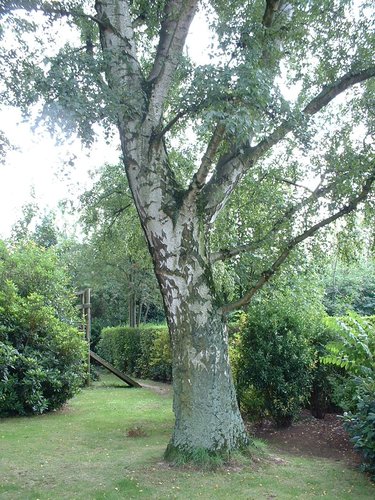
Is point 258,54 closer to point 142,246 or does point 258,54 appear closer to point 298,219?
point 298,219

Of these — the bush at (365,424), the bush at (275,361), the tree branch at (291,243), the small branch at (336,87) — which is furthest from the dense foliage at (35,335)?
the small branch at (336,87)

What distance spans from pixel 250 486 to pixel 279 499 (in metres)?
0.44

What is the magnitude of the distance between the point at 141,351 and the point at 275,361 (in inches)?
445

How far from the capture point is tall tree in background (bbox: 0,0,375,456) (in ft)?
19.3

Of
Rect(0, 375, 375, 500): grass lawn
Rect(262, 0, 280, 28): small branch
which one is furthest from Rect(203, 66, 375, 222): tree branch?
Rect(0, 375, 375, 500): grass lawn

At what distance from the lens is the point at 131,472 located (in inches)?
231

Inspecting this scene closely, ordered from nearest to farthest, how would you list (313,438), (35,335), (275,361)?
1. (313,438)
2. (275,361)
3. (35,335)

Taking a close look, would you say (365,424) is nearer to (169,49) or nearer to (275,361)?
(275,361)

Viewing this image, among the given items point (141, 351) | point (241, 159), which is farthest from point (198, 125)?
point (141, 351)

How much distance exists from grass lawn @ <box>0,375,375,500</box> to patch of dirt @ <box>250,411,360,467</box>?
412 millimetres

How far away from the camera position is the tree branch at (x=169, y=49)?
676 centimetres

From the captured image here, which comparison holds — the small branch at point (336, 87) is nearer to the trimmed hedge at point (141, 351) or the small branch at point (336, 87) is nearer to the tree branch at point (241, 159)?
the tree branch at point (241, 159)

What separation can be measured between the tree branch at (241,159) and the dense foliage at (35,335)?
545 centimetres

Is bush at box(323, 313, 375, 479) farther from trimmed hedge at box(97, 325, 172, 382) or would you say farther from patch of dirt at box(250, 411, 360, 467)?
trimmed hedge at box(97, 325, 172, 382)
